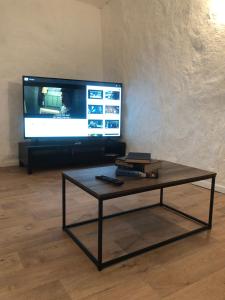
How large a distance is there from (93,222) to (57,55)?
294 centimetres

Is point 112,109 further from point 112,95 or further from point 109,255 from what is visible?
point 109,255

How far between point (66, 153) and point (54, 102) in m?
0.71

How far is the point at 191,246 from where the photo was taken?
61.3 inches

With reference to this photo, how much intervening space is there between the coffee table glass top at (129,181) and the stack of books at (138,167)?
0.13 feet

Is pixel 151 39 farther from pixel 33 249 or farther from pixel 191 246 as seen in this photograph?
pixel 33 249

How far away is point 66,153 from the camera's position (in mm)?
3480

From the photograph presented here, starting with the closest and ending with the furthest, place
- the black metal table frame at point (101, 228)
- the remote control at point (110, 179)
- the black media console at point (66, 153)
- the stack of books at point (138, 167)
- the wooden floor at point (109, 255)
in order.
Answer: the wooden floor at point (109, 255), the black metal table frame at point (101, 228), the remote control at point (110, 179), the stack of books at point (138, 167), the black media console at point (66, 153)

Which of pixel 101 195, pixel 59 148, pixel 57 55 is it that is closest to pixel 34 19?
pixel 57 55

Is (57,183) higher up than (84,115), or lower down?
lower down

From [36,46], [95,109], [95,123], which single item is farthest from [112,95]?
[36,46]

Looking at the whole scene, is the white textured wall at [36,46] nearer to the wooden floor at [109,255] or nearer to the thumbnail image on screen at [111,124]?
the thumbnail image on screen at [111,124]

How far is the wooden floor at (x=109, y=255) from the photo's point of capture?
3.79ft

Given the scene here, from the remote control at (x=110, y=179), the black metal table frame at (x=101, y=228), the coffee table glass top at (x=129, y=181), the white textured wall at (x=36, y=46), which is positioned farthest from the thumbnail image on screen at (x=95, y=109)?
the remote control at (x=110, y=179)

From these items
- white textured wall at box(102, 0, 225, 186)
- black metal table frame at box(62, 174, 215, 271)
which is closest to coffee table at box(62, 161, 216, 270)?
black metal table frame at box(62, 174, 215, 271)
